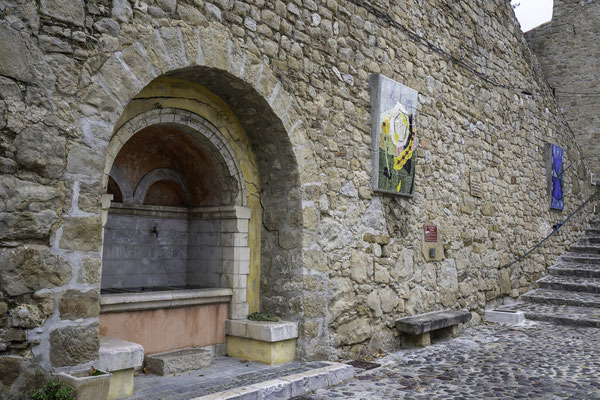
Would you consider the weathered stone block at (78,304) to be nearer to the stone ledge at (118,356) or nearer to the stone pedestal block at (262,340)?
the stone ledge at (118,356)

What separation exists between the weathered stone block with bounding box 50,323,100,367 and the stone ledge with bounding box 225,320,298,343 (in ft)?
5.15

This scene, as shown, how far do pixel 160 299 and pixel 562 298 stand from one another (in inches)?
253

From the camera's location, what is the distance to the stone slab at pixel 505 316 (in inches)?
277

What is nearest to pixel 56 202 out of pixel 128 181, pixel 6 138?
pixel 6 138

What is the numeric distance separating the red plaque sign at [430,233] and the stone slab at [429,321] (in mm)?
879

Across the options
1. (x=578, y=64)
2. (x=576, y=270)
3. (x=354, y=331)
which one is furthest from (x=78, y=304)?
(x=578, y=64)

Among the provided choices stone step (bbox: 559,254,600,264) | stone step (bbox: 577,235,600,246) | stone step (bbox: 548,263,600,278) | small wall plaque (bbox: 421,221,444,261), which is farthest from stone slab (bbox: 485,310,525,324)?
stone step (bbox: 577,235,600,246)

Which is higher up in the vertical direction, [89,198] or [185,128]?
[185,128]

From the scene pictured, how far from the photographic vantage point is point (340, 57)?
16.7 feet

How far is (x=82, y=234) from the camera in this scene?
3092mm

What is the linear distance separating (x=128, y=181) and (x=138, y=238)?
21.8 inches

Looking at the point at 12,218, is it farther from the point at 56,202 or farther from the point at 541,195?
the point at 541,195

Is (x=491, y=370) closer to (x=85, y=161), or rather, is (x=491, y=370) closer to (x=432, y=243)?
(x=432, y=243)

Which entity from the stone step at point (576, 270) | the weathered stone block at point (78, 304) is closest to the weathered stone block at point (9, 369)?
the weathered stone block at point (78, 304)
